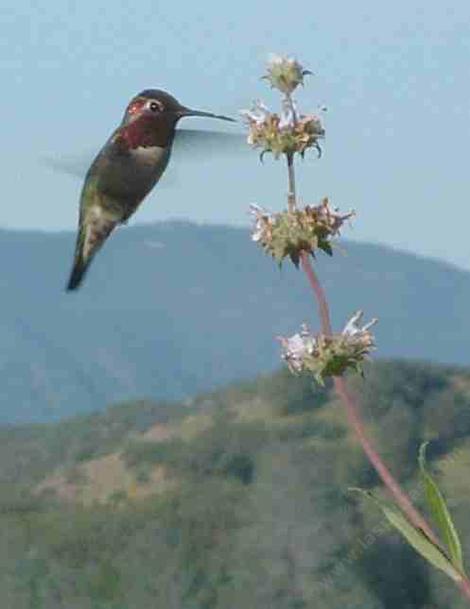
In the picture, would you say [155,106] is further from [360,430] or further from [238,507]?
[238,507]

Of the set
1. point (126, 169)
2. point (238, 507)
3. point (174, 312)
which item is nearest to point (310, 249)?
point (126, 169)

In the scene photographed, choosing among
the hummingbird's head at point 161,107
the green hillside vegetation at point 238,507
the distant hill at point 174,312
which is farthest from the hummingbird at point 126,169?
the distant hill at point 174,312

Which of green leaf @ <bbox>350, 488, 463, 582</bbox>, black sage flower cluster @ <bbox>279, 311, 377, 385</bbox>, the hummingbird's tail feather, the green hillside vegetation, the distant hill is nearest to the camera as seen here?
green leaf @ <bbox>350, 488, 463, 582</bbox>

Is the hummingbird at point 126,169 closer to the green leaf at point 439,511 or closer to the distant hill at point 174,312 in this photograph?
the green leaf at point 439,511

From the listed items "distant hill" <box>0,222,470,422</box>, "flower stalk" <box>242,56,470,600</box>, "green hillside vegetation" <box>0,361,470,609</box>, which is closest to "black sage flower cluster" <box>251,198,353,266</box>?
"flower stalk" <box>242,56,470,600</box>

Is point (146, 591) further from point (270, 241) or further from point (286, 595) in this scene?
point (270, 241)

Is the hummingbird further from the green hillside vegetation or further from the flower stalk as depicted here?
the green hillside vegetation
